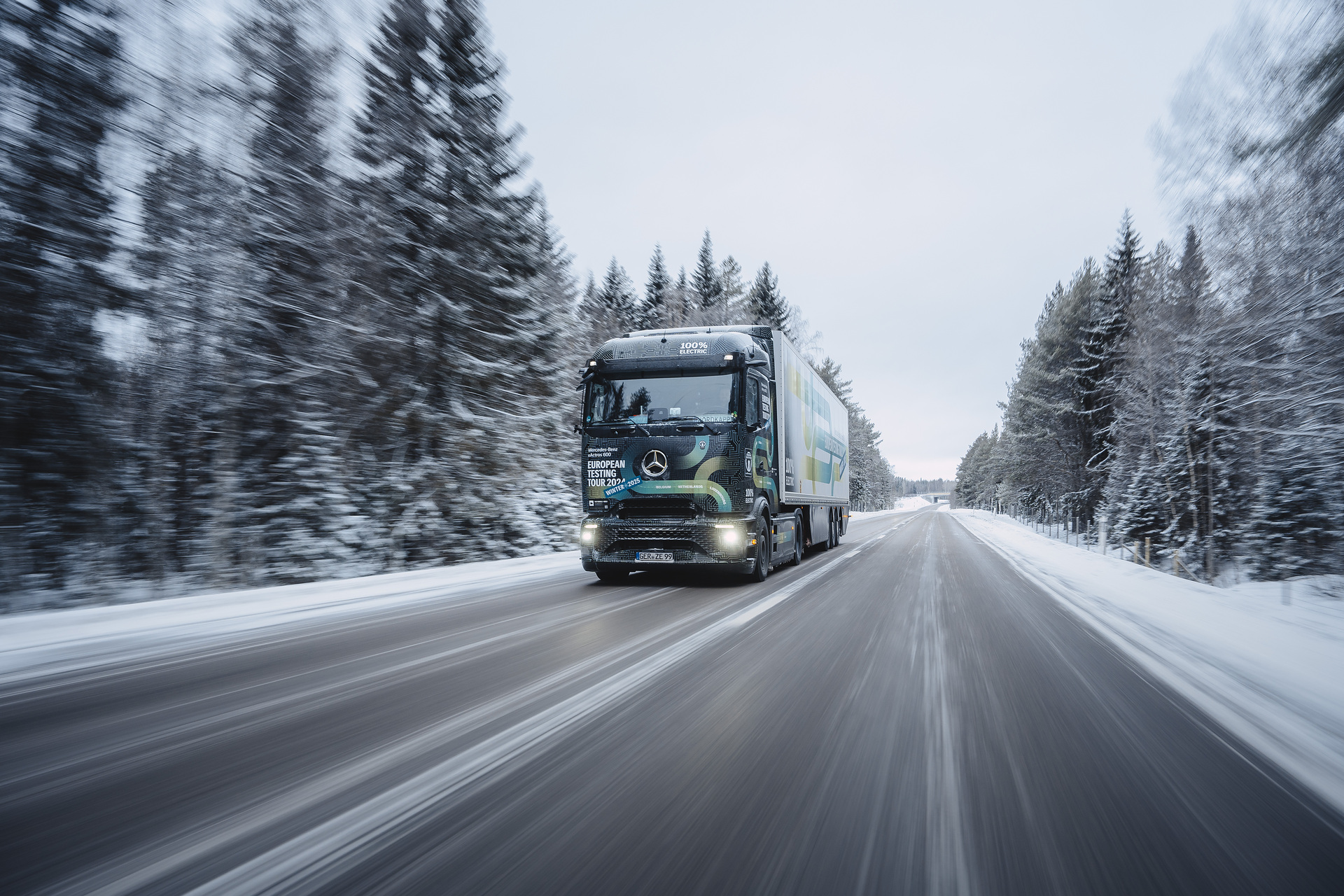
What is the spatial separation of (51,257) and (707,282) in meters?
39.7

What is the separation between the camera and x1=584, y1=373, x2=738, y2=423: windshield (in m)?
10.2

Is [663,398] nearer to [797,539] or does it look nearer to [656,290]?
[797,539]

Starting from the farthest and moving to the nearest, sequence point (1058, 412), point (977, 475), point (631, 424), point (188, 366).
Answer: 1. point (977, 475)
2. point (1058, 412)
3. point (188, 366)
4. point (631, 424)

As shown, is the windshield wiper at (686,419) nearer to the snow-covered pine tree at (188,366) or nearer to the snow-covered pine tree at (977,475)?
the snow-covered pine tree at (188,366)

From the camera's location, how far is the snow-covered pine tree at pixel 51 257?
27.3 ft

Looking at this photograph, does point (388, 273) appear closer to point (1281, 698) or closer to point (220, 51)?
point (220, 51)

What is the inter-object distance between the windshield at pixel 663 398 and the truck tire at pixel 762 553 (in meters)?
1.92

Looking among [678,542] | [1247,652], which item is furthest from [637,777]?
[678,542]

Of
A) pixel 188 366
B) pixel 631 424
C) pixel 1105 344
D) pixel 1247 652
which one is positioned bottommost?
pixel 1247 652

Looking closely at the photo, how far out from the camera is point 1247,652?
18.9ft

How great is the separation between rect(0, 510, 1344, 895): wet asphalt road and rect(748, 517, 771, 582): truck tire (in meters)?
4.65

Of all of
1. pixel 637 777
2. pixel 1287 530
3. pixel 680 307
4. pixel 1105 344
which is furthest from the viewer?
pixel 680 307

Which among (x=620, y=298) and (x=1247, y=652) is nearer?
(x=1247, y=652)

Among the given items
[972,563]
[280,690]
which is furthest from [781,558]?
[280,690]
